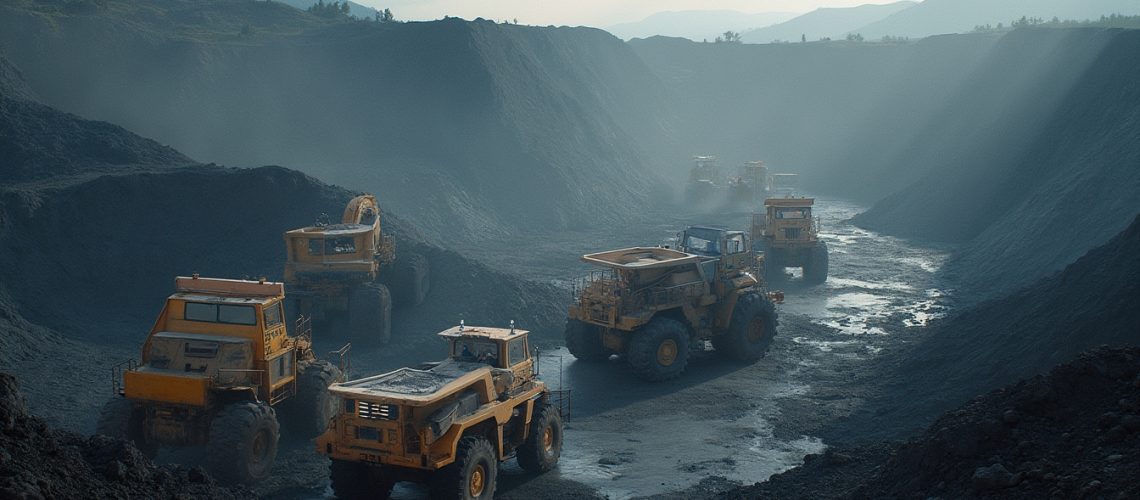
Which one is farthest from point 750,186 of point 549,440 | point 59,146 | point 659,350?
point 549,440

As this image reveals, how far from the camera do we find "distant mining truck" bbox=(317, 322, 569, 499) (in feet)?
43.6

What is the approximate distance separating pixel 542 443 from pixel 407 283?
1082 centimetres

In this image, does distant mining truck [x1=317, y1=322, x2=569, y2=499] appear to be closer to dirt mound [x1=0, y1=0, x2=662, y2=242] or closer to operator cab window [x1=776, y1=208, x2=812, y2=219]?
operator cab window [x1=776, y1=208, x2=812, y2=219]

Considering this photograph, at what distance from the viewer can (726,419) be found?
64.5 feet

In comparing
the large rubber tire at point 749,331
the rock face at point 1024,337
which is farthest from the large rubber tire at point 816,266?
the rock face at point 1024,337

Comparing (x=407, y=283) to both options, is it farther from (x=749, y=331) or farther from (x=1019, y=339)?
(x=1019, y=339)

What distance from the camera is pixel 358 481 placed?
1395 centimetres

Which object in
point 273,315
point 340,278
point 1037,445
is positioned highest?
point 273,315

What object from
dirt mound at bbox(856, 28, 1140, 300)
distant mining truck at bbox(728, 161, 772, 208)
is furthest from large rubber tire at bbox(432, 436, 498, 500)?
distant mining truck at bbox(728, 161, 772, 208)

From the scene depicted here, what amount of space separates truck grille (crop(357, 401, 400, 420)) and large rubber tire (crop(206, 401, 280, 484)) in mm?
2203

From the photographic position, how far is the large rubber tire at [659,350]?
70.3 ft

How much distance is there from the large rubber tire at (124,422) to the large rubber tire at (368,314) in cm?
808

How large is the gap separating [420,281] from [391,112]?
92.6ft

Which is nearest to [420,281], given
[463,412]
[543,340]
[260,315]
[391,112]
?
[543,340]
